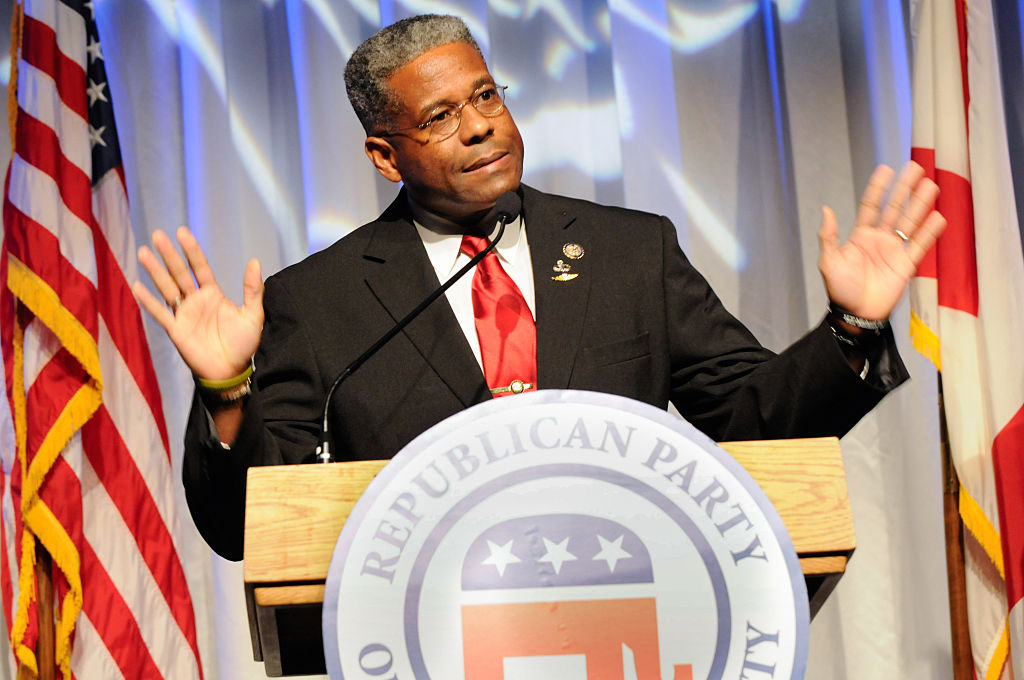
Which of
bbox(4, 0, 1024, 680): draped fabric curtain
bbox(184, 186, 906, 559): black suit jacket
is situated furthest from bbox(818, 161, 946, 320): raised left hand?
bbox(4, 0, 1024, 680): draped fabric curtain

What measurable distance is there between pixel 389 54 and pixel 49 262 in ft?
3.89

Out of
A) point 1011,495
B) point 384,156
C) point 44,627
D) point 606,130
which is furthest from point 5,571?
point 1011,495

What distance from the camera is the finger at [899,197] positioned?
4.52ft

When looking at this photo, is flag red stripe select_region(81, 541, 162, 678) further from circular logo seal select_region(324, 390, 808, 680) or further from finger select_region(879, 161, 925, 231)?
finger select_region(879, 161, 925, 231)

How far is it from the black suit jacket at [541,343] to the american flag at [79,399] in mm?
1010

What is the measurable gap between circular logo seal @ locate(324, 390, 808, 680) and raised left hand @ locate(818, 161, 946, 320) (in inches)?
15.8

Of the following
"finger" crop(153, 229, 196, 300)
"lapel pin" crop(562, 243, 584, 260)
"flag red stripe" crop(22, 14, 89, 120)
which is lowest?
"finger" crop(153, 229, 196, 300)

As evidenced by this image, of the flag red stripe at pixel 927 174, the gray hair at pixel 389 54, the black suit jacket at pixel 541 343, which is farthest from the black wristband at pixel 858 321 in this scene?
the flag red stripe at pixel 927 174

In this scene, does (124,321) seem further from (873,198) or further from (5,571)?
(873,198)

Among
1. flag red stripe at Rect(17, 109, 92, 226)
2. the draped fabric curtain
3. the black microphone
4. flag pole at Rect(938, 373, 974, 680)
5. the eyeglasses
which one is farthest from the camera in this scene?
the draped fabric curtain

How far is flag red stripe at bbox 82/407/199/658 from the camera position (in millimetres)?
2670

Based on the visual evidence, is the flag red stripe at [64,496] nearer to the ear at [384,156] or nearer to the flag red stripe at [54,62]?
the flag red stripe at [54,62]

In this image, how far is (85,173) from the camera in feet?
9.01

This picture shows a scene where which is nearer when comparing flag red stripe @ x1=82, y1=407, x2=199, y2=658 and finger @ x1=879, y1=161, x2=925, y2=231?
finger @ x1=879, y1=161, x2=925, y2=231
